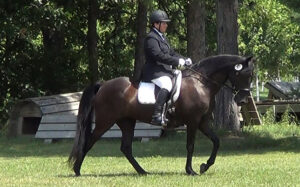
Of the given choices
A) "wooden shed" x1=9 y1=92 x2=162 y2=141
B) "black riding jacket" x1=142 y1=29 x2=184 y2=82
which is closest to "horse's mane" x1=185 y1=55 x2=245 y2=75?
"black riding jacket" x1=142 y1=29 x2=184 y2=82

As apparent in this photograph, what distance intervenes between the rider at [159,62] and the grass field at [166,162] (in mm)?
1331

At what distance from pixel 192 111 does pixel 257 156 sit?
203 inches

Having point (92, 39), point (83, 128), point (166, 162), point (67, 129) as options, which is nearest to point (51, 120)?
point (67, 129)

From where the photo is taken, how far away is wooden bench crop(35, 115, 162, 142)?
21750mm

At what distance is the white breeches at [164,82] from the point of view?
1184 centimetres

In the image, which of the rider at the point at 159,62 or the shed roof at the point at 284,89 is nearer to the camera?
the rider at the point at 159,62

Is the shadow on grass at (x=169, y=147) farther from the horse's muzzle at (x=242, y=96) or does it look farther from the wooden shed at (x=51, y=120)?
the horse's muzzle at (x=242, y=96)

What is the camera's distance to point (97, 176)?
12.0m

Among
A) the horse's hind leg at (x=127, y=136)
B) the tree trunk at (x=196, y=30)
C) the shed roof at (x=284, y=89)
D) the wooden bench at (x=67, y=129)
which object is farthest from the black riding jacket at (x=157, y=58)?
the shed roof at (x=284, y=89)

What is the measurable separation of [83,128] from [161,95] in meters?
1.69

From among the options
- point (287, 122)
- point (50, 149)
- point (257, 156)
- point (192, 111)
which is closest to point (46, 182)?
point (192, 111)

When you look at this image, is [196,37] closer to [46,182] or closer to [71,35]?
[71,35]

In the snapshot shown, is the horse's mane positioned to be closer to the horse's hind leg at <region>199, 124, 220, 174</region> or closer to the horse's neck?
the horse's neck

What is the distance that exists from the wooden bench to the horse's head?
940 cm
